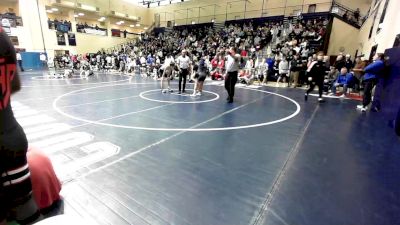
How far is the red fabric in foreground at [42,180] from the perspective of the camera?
2152 mm

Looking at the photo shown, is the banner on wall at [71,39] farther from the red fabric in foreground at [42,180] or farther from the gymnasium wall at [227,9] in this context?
the red fabric in foreground at [42,180]

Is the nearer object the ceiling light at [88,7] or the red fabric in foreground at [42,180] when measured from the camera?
the red fabric in foreground at [42,180]

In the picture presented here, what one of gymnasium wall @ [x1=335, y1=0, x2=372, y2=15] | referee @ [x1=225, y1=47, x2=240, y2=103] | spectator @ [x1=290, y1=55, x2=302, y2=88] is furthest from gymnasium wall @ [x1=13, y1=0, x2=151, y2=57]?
gymnasium wall @ [x1=335, y1=0, x2=372, y2=15]

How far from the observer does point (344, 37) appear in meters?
18.2

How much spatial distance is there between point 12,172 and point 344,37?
2210 cm

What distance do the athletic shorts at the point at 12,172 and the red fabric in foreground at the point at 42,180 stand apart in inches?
48.1

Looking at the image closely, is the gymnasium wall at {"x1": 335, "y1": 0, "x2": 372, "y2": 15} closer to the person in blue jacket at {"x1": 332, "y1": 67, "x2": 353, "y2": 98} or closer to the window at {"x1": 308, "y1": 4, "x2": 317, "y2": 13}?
the window at {"x1": 308, "y1": 4, "x2": 317, "y2": 13}

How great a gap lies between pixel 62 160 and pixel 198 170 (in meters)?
1.94

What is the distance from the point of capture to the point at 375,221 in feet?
6.97

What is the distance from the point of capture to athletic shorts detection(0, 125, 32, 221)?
1.04 metres

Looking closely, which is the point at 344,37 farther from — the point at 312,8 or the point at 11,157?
the point at 11,157

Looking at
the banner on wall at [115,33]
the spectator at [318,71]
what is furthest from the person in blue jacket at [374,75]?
the banner on wall at [115,33]

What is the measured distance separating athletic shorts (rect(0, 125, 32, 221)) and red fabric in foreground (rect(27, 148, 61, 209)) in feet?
4.01

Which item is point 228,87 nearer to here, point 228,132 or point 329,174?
point 228,132
